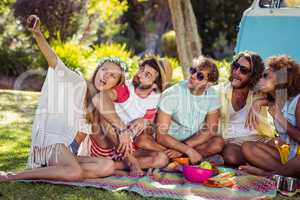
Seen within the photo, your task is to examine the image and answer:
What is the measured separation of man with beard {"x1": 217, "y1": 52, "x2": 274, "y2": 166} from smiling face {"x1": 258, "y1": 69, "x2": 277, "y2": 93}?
5.6 inches

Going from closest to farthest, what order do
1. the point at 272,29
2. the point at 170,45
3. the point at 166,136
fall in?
1. the point at 166,136
2. the point at 272,29
3. the point at 170,45

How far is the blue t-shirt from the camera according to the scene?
4.91 metres

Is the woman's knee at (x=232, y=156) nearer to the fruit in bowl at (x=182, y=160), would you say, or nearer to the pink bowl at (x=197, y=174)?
the fruit in bowl at (x=182, y=160)

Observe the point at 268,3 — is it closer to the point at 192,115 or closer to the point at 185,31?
the point at 185,31

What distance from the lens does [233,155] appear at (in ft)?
16.7

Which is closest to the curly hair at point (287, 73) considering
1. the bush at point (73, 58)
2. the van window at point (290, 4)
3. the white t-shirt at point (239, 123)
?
the white t-shirt at point (239, 123)

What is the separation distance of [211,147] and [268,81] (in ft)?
2.73

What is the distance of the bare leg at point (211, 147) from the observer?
5047 mm

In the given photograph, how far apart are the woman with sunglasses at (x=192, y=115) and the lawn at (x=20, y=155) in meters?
0.91

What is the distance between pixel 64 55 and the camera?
11953mm

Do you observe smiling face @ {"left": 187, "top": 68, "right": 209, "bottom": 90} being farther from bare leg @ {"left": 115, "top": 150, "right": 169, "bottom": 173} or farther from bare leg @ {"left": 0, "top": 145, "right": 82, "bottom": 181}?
bare leg @ {"left": 0, "top": 145, "right": 82, "bottom": 181}

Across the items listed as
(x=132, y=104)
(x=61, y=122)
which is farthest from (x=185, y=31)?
(x=61, y=122)

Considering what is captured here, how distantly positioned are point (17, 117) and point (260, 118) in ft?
13.0

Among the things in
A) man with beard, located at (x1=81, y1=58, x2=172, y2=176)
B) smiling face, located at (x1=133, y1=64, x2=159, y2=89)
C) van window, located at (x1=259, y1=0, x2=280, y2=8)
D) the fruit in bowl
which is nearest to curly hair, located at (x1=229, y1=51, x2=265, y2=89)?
man with beard, located at (x1=81, y1=58, x2=172, y2=176)
